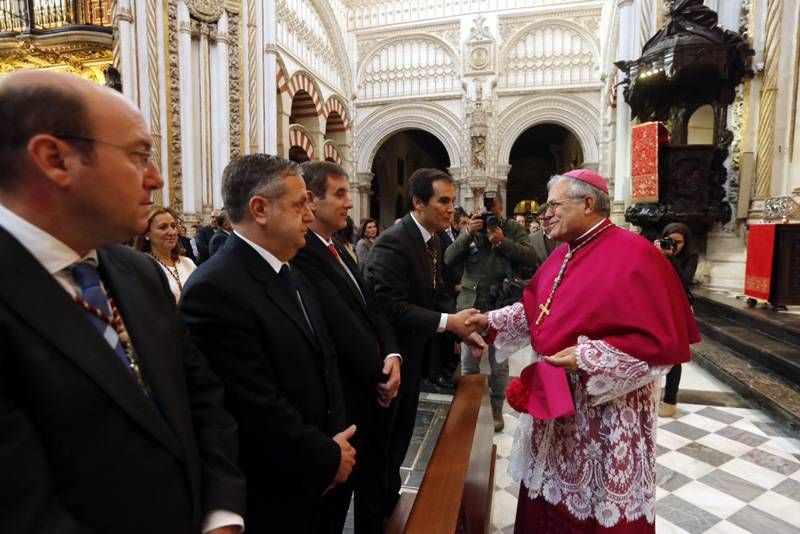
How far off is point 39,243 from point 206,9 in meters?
8.66

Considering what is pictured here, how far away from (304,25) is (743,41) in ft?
31.2

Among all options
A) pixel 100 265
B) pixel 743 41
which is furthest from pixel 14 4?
pixel 743 41

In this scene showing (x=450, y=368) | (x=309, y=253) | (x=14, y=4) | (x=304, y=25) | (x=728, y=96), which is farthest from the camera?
(x=304, y=25)

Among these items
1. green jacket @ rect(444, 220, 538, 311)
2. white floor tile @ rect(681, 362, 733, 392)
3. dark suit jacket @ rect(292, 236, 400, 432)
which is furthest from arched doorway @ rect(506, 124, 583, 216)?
dark suit jacket @ rect(292, 236, 400, 432)

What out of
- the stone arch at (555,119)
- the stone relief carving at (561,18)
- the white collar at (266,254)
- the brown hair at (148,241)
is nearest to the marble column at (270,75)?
the brown hair at (148,241)

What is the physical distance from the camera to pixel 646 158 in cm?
640

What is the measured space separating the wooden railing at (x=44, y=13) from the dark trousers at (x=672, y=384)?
10.2 meters

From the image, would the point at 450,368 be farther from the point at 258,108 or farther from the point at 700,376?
the point at 258,108

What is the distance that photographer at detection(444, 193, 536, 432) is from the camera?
3.11 m

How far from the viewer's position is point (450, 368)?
3.98 meters

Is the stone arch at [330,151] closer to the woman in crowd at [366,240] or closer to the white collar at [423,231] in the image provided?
the woman in crowd at [366,240]

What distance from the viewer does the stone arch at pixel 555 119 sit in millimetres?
12500

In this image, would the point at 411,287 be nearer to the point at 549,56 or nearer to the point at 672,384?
the point at 672,384

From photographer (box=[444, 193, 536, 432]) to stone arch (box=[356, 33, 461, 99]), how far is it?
1143cm
